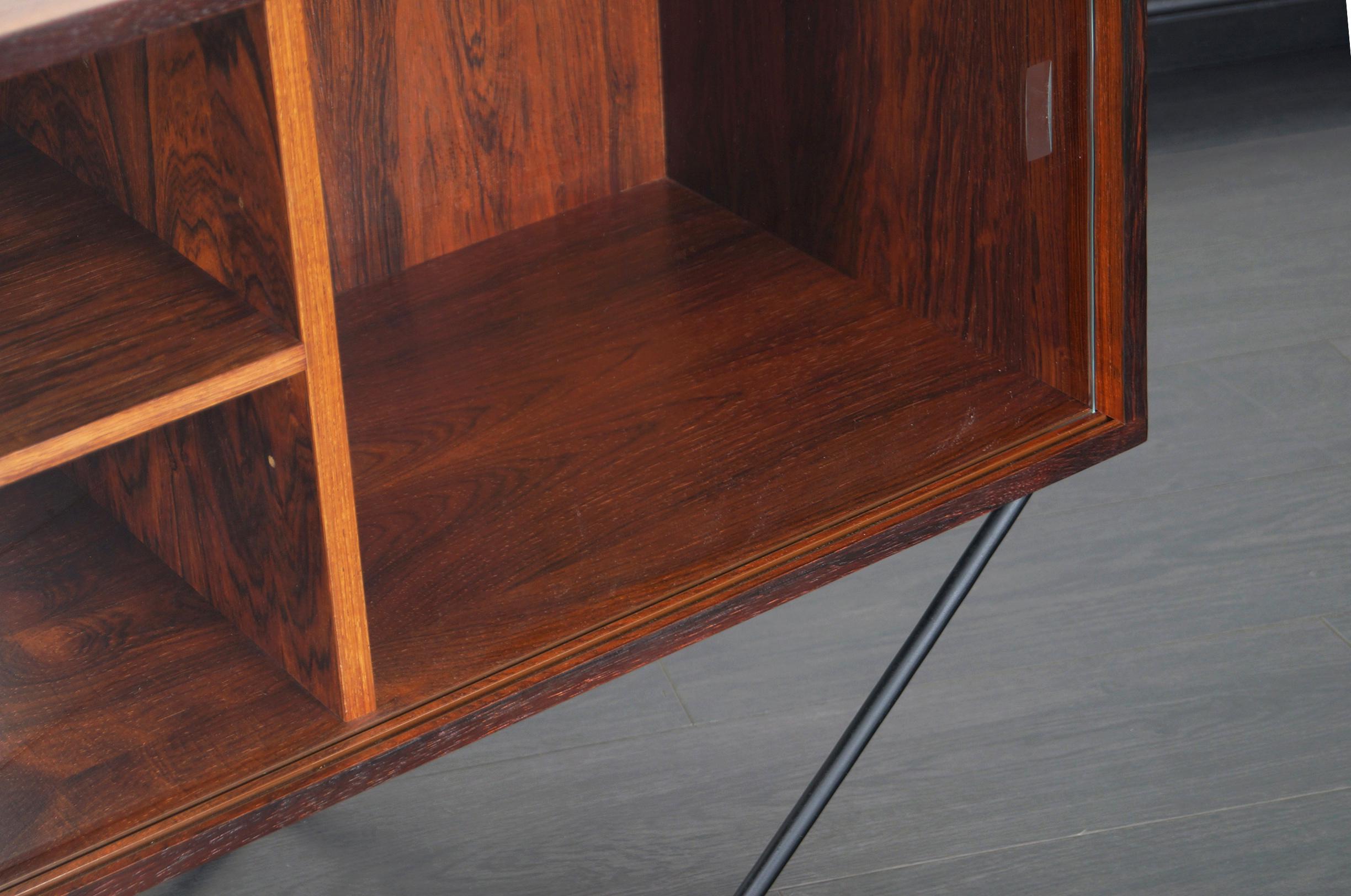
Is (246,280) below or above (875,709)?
above

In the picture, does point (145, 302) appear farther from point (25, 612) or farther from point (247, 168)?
point (25, 612)

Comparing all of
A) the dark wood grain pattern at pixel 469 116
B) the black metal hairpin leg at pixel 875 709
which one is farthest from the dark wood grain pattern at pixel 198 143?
the black metal hairpin leg at pixel 875 709

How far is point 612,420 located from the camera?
3.65ft

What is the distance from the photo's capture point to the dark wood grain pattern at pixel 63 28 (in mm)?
562

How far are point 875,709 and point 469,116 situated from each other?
59 centimetres

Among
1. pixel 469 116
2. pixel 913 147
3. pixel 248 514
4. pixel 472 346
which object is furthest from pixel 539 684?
pixel 469 116

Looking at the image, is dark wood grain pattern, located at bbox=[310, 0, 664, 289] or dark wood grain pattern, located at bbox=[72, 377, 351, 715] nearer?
dark wood grain pattern, located at bbox=[72, 377, 351, 715]

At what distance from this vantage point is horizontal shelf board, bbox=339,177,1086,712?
95 cm

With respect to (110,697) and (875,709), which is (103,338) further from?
(875,709)

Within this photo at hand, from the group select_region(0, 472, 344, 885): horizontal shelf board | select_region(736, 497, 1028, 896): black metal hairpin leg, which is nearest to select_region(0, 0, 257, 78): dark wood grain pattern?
select_region(0, 472, 344, 885): horizontal shelf board

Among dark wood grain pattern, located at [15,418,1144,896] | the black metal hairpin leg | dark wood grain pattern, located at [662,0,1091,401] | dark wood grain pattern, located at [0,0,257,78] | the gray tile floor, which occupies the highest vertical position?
dark wood grain pattern, located at [0,0,257,78]

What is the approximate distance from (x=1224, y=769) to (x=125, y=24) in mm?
1535

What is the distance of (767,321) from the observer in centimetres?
122

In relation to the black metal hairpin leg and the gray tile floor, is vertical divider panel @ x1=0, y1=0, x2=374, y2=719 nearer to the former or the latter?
the black metal hairpin leg
